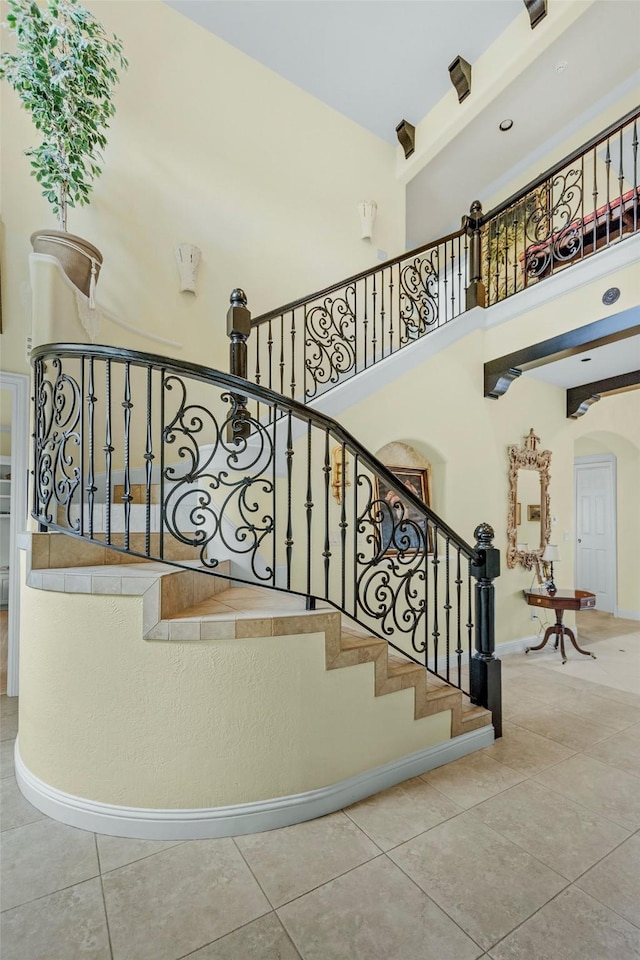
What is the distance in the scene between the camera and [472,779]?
233 cm

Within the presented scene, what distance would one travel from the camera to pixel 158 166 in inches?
167

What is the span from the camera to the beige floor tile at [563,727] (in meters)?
2.80

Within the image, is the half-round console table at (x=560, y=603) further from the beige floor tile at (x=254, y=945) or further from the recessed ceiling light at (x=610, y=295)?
the beige floor tile at (x=254, y=945)

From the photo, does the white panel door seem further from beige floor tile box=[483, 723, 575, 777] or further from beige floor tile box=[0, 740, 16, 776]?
beige floor tile box=[0, 740, 16, 776]

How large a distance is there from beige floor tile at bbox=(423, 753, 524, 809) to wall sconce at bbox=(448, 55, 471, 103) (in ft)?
21.3

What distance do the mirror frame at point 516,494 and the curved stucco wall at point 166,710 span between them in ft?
11.5

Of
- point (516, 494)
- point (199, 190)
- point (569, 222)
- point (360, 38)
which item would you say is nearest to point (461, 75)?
point (360, 38)

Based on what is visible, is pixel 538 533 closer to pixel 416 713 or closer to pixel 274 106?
pixel 416 713

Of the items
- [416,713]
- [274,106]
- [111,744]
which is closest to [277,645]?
[111,744]

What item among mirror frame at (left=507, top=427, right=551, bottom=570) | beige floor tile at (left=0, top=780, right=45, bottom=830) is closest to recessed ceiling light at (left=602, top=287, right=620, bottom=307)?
mirror frame at (left=507, top=427, right=551, bottom=570)

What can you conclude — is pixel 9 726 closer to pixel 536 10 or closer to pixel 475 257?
pixel 475 257

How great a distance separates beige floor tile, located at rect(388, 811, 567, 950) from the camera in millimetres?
1517

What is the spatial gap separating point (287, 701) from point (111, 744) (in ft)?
2.41

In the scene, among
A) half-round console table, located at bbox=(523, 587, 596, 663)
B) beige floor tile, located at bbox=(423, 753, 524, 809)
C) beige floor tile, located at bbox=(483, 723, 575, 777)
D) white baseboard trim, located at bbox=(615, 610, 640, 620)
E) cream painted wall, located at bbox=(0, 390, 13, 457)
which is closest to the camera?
A: beige floor tile, located at bbox=(423, 753, 524, 809)
